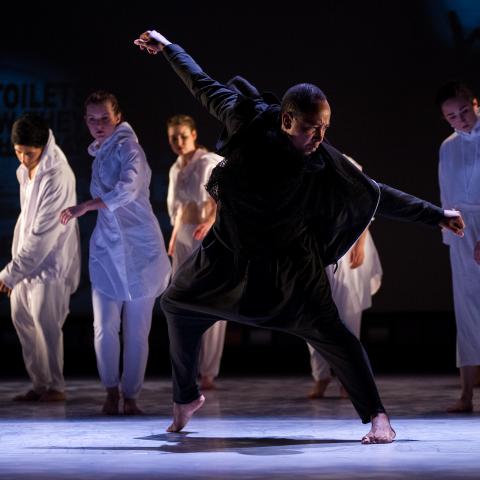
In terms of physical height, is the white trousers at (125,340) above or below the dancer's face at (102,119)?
below

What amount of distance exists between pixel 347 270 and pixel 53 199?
1619 millimetres

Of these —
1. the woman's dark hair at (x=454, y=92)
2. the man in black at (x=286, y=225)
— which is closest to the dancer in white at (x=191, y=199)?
the woman's dark hair at (x=454, y=92)

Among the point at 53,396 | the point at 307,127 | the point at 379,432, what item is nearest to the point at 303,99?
the point at 307,127

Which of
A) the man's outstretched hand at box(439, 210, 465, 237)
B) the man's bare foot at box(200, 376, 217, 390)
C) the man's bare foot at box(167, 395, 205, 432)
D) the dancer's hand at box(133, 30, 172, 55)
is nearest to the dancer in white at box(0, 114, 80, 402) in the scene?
the man's bare foot at box(200, 376, 217, 390)

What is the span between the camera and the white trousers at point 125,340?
5664 mm

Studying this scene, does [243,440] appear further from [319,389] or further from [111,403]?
[319,389]

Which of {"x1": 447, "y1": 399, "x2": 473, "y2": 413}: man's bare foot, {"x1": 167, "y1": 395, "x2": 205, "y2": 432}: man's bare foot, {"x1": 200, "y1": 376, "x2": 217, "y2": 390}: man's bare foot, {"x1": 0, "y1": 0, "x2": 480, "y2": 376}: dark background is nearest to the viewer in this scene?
{"x1": 167, "y1": 395, "x2": 205, "y2": 432}: man's bare foot

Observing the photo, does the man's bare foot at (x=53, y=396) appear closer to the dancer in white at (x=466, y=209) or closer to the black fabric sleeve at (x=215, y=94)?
the dancer in white at (x=466, y=209)

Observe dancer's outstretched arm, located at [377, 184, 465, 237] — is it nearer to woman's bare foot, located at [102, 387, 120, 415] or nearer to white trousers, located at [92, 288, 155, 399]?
white trousers, located at [92, 288, 155, 399]

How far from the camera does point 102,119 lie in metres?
5.74

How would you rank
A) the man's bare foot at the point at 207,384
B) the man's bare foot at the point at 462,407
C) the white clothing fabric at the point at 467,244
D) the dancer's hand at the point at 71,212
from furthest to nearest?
the man's bare foot at the point at 207,384, the white clothing fabric at the point at 467,244, the man's bare foot at the point at 462,407, the dancer's hand at the point at 71,212

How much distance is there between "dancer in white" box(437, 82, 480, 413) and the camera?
568 centimetres

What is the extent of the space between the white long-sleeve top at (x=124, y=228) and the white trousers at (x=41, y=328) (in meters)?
0.83

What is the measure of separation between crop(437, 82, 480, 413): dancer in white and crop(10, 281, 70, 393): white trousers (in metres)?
2.12
